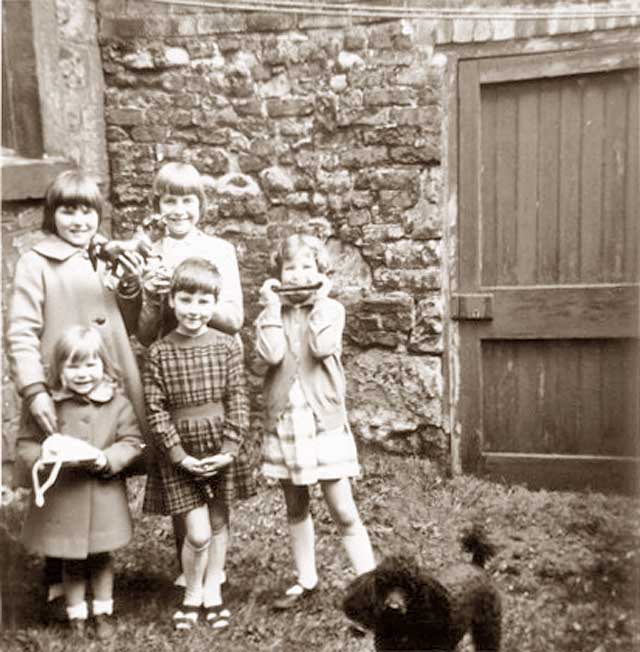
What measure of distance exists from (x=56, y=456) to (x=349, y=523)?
0.81 meters

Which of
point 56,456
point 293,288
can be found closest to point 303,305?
point 293,288

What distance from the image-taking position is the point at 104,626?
8.64 ft

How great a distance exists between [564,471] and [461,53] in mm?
1240

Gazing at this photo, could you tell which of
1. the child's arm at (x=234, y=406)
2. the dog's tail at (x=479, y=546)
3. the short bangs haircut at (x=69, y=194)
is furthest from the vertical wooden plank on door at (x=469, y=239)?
the short bangs haircut at (x=69, y=194)

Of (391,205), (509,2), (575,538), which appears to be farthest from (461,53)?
(575,538)

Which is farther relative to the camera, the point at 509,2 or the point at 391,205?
the point at 391,205

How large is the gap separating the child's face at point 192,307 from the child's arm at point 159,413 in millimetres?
122

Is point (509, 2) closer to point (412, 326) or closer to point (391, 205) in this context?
point (391, 205)

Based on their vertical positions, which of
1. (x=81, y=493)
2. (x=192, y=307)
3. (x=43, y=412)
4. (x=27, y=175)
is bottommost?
(x=81, y=493)

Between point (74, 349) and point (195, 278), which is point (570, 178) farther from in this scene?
point (74, 349)

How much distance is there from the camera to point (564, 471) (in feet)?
9.46

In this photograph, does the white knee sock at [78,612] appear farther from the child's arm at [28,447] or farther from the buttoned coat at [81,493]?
the child's arm at [28,447]

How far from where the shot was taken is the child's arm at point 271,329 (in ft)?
8.74

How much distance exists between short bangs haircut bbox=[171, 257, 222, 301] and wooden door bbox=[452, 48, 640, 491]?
29.1 inches
